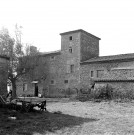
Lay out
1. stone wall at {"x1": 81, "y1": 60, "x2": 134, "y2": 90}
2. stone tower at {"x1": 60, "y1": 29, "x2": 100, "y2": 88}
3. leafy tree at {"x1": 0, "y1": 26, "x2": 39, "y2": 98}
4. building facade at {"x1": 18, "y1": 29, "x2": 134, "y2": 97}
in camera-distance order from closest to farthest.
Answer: stone wall at {"x1": 81, "y1": 60, "x2": 134, "y2": 90}, building facade at {"x1": 18, "y1": 29, "x2": 134, "y2": 97}, leafy tree at {"x1": 0, "y1": 26, "x2": 39, "y2": 98}, stone tower at {"x1": 60, "y1": 29, "x2": 100, "y2": 88}

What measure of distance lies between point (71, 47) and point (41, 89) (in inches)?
332

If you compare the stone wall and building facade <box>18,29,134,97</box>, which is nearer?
the stone wall

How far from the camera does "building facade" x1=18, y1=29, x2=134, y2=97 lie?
26.6m

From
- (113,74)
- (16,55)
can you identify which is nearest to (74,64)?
(113,74)

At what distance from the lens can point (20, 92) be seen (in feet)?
117

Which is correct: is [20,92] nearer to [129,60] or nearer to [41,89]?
[41,89]

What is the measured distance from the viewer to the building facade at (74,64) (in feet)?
87.1

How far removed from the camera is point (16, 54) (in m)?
28.7

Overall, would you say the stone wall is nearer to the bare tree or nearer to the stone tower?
the stone tower

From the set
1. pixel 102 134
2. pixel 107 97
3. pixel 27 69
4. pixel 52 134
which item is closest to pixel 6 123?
pixel 52 134

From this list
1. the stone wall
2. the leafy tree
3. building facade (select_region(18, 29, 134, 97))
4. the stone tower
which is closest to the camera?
the stone wall

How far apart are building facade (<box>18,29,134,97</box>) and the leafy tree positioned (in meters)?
2.59

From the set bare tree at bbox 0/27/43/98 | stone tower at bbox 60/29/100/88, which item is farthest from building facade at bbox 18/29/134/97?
bare tree at bbox 0/27/43/98

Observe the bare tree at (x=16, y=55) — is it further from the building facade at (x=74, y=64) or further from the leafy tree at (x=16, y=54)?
the building facade at (x=74, y=64)
